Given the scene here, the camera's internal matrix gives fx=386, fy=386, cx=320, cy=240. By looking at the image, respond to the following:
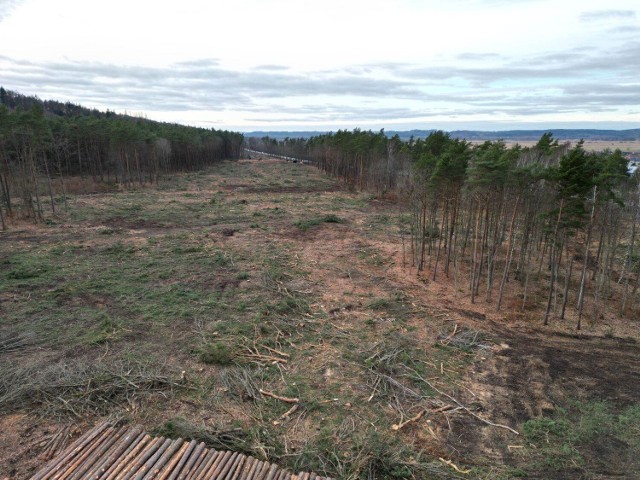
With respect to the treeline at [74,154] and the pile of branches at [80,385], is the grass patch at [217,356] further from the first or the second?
the treeline at [74,154]

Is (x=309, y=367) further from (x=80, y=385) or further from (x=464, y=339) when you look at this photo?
(x=80, y=385)

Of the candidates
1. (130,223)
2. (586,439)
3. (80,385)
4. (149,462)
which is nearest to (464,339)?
(586,439)

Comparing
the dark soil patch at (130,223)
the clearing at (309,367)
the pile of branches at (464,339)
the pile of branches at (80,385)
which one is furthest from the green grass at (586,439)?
the dark soil patch at (130,223)

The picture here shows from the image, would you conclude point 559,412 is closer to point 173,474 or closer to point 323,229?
point 173,474

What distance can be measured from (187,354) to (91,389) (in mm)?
2742

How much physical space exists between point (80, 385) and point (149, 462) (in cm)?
378

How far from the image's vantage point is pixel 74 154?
5359 centimetres

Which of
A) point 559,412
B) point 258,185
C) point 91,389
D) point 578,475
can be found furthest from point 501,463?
point 258,185

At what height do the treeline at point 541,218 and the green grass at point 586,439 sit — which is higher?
the treeline at point 541,218

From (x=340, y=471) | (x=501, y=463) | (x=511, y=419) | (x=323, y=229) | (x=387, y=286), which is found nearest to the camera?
(x=340, y=471)

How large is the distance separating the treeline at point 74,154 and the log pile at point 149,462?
A: 25083 mm

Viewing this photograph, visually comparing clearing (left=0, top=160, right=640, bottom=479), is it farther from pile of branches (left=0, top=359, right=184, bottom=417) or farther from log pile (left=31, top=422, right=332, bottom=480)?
log pile (left=31, top=422, right=332, bottom=480)

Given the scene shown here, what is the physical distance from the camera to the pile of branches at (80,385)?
9188 millimetres

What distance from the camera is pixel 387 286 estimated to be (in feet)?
61.6
